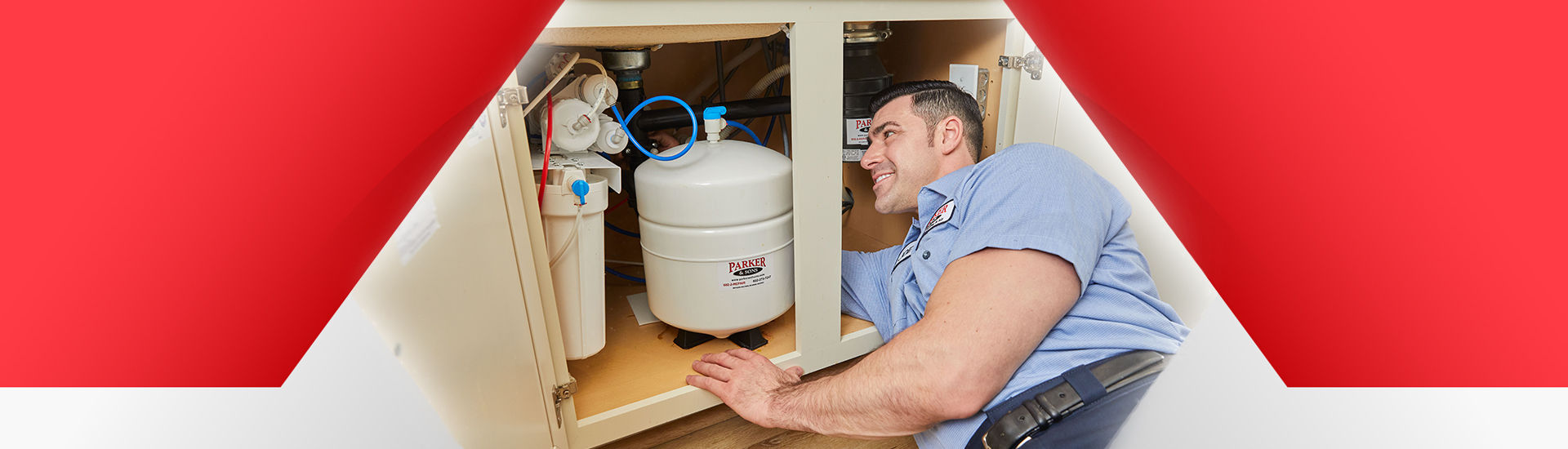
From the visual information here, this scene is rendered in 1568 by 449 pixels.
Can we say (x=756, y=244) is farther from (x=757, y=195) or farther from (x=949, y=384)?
(x=949, y=384)

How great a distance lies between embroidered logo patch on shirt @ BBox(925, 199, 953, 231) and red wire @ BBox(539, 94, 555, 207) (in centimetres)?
56

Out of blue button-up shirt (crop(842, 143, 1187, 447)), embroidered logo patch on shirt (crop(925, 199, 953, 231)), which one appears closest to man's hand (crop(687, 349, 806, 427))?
blue button-up shirt (crop(842, 143, 1187, 447))

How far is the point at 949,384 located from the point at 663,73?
3.17 ft

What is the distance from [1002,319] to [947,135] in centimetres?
45

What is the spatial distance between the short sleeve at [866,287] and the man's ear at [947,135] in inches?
9.4

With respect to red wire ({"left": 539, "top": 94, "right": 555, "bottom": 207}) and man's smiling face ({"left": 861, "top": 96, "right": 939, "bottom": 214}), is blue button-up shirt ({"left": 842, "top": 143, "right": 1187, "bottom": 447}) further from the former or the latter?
red wire ({"left": 539, "top": 94, "right": 555, "bottom": 207})

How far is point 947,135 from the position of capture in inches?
46.4

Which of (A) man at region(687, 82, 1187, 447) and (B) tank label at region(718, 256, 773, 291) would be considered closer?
(A) man at region(687, 82, 1187, 447)

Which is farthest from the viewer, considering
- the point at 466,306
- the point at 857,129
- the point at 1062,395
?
the point at 857,129

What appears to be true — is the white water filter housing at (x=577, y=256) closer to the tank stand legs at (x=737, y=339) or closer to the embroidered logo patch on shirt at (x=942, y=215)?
the tank stand legs at (x=737, y=339)

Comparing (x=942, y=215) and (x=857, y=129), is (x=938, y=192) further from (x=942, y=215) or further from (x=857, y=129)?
(x=857, y=129)

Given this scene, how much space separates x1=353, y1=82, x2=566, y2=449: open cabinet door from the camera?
63 centimetres

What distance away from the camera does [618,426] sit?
1035mm

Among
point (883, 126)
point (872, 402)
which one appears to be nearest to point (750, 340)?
point (872, 402)
